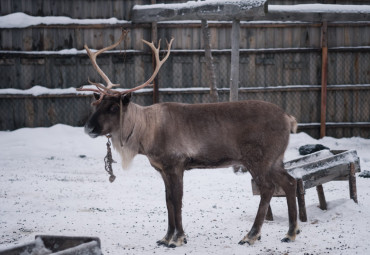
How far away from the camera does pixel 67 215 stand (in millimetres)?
5660

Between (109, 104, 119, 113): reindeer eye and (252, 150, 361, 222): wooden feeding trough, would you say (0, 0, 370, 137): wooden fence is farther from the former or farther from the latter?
(109, 104, 119, 113): reindeer eye

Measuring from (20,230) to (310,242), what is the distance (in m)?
2.90

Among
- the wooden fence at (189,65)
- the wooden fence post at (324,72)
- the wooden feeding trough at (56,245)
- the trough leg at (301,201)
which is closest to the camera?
the wooden feeding trough at (56,245)

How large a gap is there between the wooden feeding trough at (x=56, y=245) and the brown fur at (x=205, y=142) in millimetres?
1498

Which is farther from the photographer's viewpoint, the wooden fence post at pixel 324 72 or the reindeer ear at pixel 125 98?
the wooden fence post at pixel 324 72

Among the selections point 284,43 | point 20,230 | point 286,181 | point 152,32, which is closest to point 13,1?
point 152,32

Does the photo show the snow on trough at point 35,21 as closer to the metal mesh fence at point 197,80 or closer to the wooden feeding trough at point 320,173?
the metal mesh fence at point 197,80

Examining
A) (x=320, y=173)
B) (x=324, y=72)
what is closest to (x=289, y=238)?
(x=320, y=173)

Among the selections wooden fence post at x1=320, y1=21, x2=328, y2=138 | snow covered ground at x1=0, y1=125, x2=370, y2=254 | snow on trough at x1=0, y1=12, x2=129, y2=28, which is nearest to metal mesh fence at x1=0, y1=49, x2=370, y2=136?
wooden fence post at x1=320, y1=21, x2=328, y2=138

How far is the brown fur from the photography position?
4.75m

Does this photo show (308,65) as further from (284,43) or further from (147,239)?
(147,239)

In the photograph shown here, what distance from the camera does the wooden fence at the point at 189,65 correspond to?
34.4ft

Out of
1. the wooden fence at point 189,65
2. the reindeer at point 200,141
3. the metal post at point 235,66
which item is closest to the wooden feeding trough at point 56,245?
the reindeer at point 200,141

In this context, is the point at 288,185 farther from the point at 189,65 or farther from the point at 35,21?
the point at 35,21
